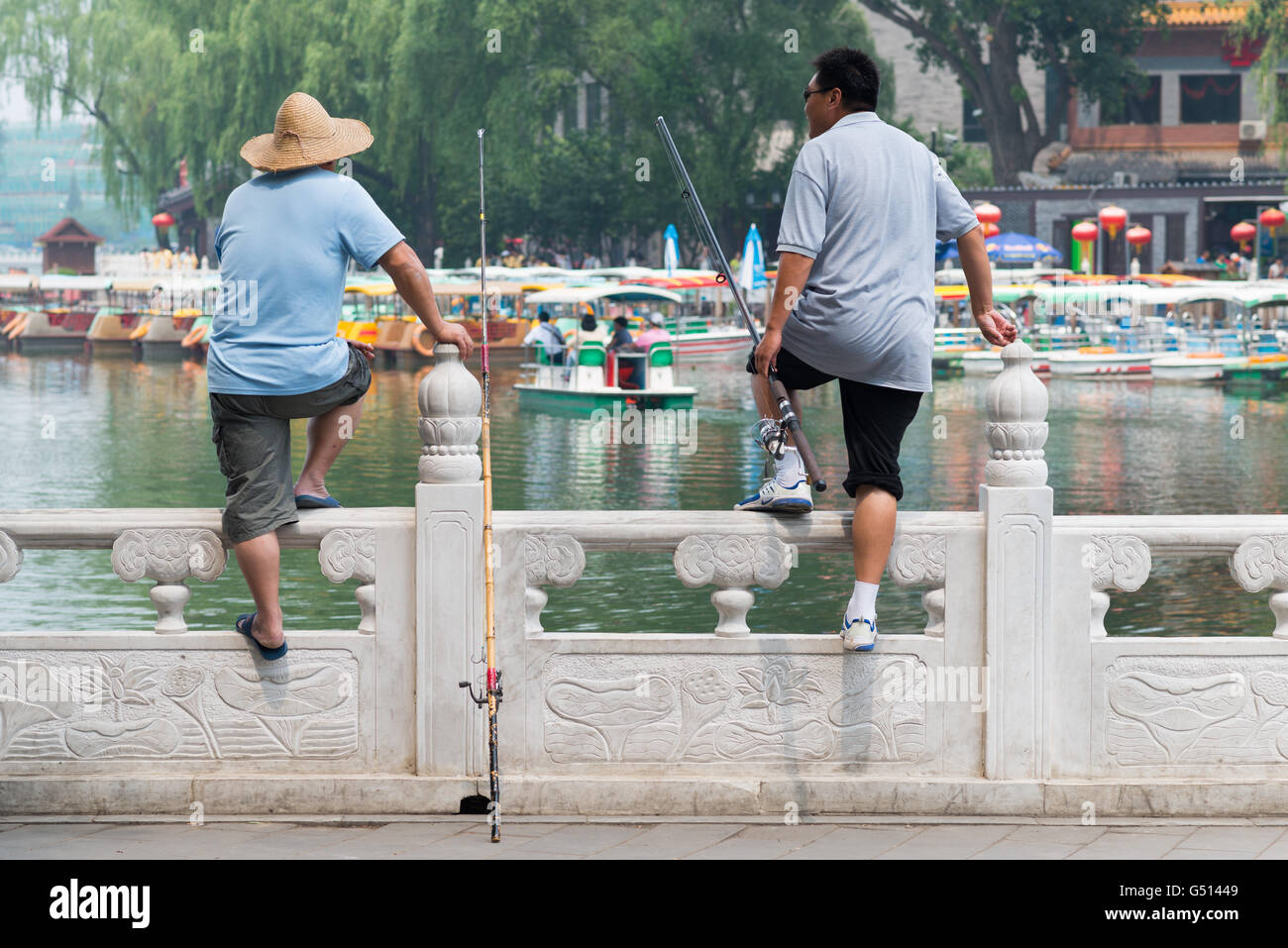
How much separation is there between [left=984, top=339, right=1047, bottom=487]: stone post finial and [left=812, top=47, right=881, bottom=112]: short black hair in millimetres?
876

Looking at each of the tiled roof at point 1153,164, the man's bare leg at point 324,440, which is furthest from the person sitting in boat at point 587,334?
the man's bare leg at point 324,440

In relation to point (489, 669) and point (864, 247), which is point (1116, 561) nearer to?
point (864, 247)

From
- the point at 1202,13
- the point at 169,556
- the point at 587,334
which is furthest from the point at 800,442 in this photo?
the point at 1202,13

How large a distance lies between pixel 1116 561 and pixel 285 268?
8.75ft

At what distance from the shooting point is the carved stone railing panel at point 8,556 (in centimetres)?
543

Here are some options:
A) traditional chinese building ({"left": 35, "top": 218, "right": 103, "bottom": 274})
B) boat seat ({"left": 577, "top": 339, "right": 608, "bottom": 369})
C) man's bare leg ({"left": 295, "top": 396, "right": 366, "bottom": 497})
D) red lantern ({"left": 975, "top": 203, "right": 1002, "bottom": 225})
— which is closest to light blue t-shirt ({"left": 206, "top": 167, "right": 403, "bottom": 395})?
man's bare leg ({"left": 295, "top": 396, "right": 366, "bottom": 497})

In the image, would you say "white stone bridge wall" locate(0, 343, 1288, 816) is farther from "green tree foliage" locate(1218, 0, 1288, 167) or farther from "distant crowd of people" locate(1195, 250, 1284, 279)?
"green tree foliage" locate(1218, 0, 1288, 167)

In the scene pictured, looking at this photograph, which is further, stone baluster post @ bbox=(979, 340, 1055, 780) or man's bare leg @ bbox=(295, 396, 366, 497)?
man's bare leg @ bbox=(295, 396, 366, 497)

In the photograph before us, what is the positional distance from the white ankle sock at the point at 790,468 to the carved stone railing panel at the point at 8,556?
2.37 m

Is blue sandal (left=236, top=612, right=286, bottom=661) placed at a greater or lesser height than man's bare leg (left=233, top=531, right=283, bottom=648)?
lesser

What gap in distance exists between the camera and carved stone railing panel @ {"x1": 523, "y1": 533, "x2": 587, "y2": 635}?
213 inches

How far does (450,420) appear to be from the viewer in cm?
533

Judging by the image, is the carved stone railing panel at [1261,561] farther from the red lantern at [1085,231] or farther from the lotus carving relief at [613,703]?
the red lantern at [1085,231]

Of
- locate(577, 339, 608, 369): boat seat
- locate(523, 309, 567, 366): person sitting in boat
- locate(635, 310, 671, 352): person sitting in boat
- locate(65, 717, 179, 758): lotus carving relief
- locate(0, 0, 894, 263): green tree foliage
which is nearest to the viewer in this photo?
locate(65, 717, 179, 758): lotus carving relief
